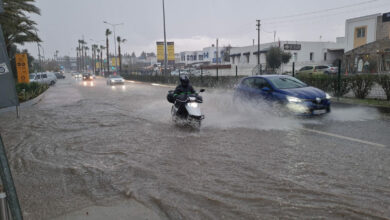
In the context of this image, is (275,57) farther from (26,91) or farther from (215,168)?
(215,168)

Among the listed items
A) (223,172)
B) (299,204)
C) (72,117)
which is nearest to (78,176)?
(223,172)

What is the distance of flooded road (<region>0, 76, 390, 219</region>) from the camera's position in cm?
381

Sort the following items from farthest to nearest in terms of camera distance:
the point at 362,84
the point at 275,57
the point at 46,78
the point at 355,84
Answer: the point at 275,57 < the point at 46,78 < the point at 355,84 < the point at 362,84

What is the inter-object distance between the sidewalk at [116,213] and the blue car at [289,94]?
22.4ft

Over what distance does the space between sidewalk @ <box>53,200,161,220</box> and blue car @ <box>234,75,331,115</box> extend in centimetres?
683

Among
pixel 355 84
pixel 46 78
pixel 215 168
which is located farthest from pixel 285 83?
pixel 46 78

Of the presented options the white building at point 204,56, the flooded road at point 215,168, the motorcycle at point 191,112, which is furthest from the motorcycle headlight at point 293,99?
the white building at point 204,56

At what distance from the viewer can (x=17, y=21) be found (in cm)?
1967

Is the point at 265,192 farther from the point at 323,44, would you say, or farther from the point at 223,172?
the point at 323,44

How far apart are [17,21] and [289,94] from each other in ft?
59.9

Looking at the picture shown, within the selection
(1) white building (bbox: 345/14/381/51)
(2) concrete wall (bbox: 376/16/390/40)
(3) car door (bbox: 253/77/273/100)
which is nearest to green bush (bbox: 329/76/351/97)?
(3) car door (bbox: 253/77/273/100)

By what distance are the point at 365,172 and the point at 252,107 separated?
20.8 ft

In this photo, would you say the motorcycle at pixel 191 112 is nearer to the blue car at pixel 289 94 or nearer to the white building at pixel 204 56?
the blue car at pixel 289 94

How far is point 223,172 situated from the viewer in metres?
5.01
